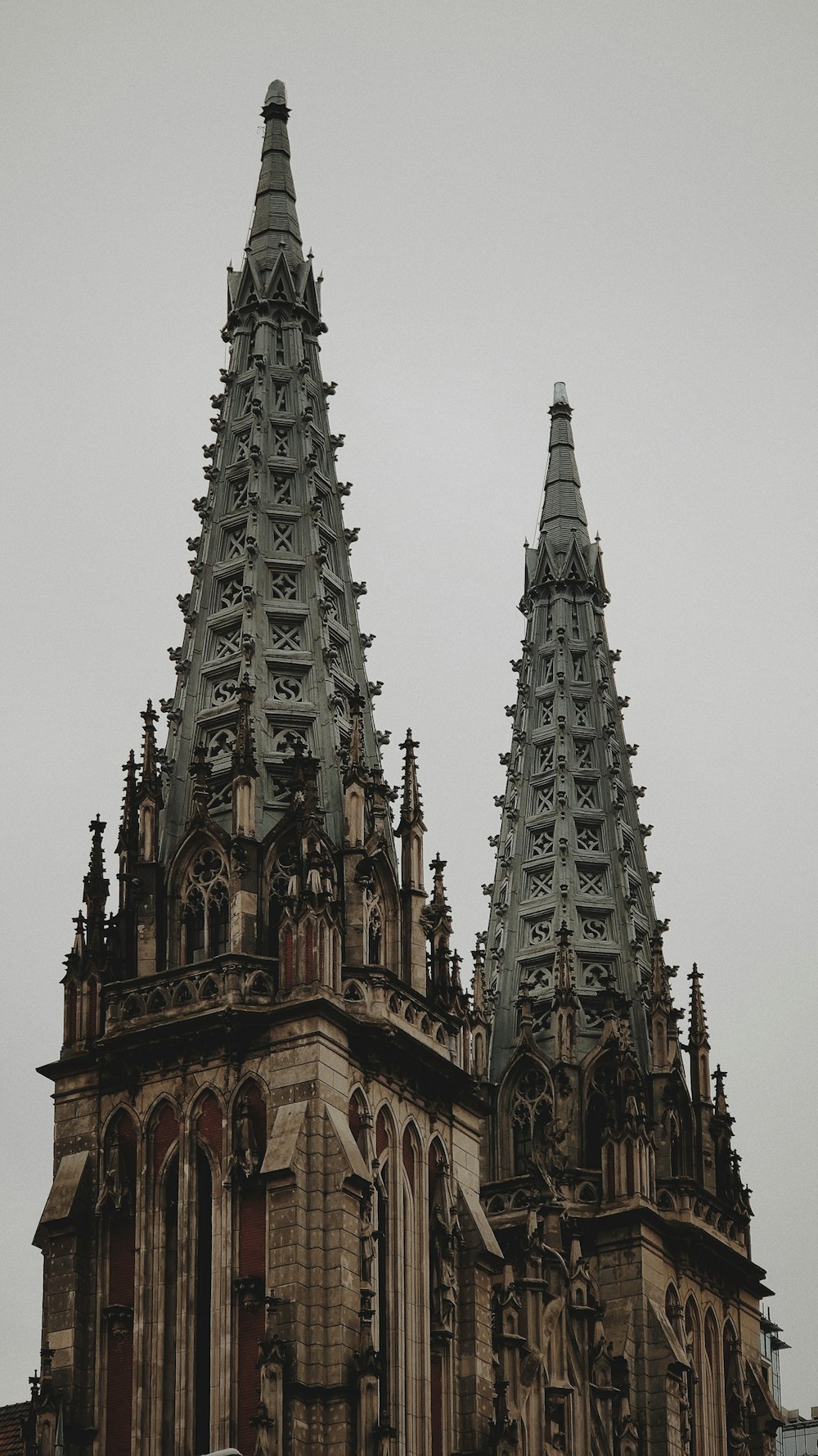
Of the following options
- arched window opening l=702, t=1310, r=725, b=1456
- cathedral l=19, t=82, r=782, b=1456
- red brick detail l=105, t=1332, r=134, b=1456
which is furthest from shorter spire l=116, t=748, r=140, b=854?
arched window opening l=702, t=1310, r=725, b=1456

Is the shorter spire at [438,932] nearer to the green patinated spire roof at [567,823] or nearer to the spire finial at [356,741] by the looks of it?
the spire finial at [356,741]

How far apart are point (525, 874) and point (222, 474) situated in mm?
15828

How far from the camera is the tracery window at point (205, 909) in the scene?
66062mm

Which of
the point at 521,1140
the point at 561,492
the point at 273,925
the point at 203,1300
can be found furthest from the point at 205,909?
the point at 561,492

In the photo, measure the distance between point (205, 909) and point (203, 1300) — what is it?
8.19m

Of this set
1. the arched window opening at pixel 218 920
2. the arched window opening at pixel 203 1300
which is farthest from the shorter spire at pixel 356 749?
the arched window opening at pixel 203 1300

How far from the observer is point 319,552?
72.9 m

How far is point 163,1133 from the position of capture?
212ft

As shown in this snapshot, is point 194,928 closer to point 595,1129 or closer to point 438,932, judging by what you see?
point 438,932

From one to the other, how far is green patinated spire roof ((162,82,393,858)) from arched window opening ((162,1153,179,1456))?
781 centimetres

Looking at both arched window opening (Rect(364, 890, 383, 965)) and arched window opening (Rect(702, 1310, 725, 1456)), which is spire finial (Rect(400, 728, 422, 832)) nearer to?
arched window opening (Rect(364, 890, 383, 965))

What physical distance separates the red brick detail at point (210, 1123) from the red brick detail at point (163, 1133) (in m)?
0.59

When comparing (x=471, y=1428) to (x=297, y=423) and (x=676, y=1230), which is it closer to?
(x=676, y=1230)

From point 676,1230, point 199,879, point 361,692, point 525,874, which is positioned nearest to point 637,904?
point 525,874
